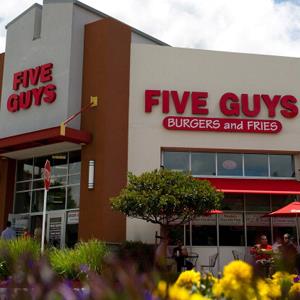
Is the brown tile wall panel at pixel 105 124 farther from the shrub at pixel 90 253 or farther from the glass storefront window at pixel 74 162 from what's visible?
the shrub at pixel 90 253

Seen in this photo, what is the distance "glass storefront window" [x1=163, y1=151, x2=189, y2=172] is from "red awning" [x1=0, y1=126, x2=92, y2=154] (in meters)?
2.79

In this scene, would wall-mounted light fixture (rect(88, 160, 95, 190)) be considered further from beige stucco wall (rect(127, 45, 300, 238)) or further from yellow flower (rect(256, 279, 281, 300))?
yellow flower (rect(256, 279, 281, 300))

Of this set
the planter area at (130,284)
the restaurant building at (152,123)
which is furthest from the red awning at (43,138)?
the planter area at (130,284)

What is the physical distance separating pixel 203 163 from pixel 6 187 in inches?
290

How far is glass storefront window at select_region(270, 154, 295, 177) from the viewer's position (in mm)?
17859

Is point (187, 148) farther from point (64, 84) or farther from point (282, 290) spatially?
point (282, 290)

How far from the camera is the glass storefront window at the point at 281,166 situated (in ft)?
58.6

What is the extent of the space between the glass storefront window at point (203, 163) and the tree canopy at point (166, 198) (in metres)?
2.85

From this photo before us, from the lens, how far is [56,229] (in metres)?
17.8

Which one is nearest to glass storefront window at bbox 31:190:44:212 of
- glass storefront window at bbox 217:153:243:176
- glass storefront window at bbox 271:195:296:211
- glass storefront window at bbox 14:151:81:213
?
glass storefront window at bbox 14:151:81:213

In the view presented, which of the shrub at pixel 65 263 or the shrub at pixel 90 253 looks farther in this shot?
the shrub at pixel 90 253

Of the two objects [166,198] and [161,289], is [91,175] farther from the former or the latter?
[161,289]

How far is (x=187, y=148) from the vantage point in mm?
17328

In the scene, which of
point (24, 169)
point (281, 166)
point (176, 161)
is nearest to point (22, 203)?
point (24, 169)
